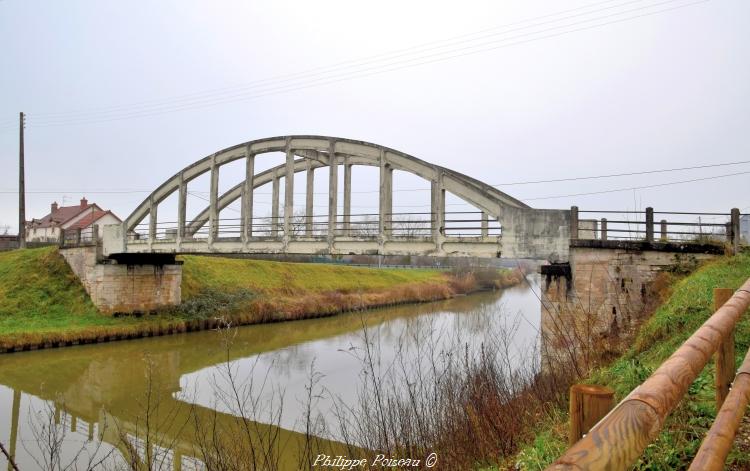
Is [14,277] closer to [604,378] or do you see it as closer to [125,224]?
[125,224]

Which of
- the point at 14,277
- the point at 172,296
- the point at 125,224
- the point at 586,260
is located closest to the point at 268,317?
the point at 172,296

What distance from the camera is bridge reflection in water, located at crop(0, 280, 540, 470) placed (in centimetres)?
890

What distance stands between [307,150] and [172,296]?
36.7 ft

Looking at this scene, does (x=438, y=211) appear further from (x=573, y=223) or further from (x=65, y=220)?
(x=65, y=220)

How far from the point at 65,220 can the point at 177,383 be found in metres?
48.4

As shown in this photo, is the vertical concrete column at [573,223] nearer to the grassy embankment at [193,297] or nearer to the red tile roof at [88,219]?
the grassy embankment at [193,297]

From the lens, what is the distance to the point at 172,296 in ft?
74.9

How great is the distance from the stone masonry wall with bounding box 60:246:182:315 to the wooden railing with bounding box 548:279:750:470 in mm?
22749

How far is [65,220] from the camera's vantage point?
5272 centimetres

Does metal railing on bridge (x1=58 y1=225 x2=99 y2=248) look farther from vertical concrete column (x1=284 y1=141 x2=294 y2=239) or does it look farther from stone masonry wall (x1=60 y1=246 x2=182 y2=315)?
Result: vertical concrete column (x1=284 y1=141 x2=294 y2=239)

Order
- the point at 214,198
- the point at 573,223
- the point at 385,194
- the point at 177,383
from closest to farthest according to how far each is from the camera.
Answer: the point at 573,223, the point at 385,194, the point at 177,383, the point at 214,198

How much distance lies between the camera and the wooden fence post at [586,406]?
1444 mm

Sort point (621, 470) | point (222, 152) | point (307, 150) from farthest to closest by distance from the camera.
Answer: point (222, 152) < point (307, 150) < point (621, 470)

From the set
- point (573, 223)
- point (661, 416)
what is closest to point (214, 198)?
point (573, 223)
